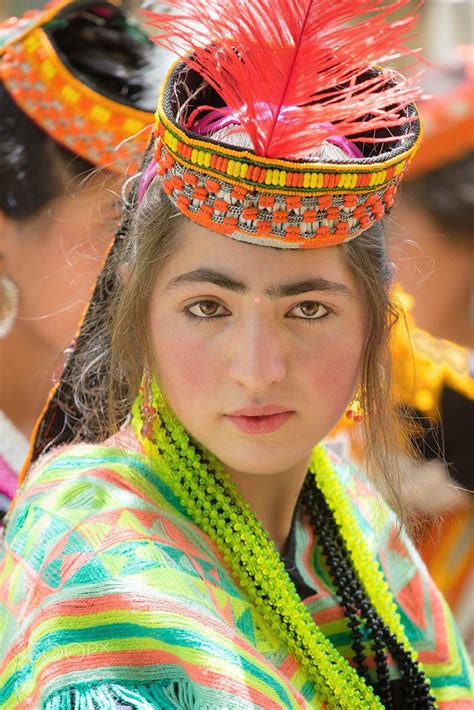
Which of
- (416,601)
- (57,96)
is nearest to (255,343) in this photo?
(416,601)

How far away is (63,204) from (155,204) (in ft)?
3.43

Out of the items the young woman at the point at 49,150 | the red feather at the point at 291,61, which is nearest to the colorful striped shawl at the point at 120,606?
the red feather at the point at 291,61

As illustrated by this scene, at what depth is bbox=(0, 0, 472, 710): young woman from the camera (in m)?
1.29

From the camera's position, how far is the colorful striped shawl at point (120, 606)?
1.25 m

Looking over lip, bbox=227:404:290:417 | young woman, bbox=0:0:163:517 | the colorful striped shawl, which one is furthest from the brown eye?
young woman, bbox=0:0:163:517

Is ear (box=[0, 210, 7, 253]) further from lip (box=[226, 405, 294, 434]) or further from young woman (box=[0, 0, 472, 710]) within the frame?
lip (box=[226, 405, 294, 434])

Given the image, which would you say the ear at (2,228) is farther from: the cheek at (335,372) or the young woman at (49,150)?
the cheek at (335,372)

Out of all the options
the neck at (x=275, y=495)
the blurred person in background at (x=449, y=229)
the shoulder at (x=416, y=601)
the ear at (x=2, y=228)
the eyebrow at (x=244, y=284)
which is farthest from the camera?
the blurred person in background at (x=449, y=229)

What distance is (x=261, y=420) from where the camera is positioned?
139cm

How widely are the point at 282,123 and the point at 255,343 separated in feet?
0.88

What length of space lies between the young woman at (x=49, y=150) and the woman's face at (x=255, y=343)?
92 centimetres

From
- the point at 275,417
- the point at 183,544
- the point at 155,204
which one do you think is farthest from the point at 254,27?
the point at 183,544

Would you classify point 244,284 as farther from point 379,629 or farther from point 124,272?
point 379,629

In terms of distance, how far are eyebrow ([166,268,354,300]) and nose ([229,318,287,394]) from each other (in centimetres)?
4
